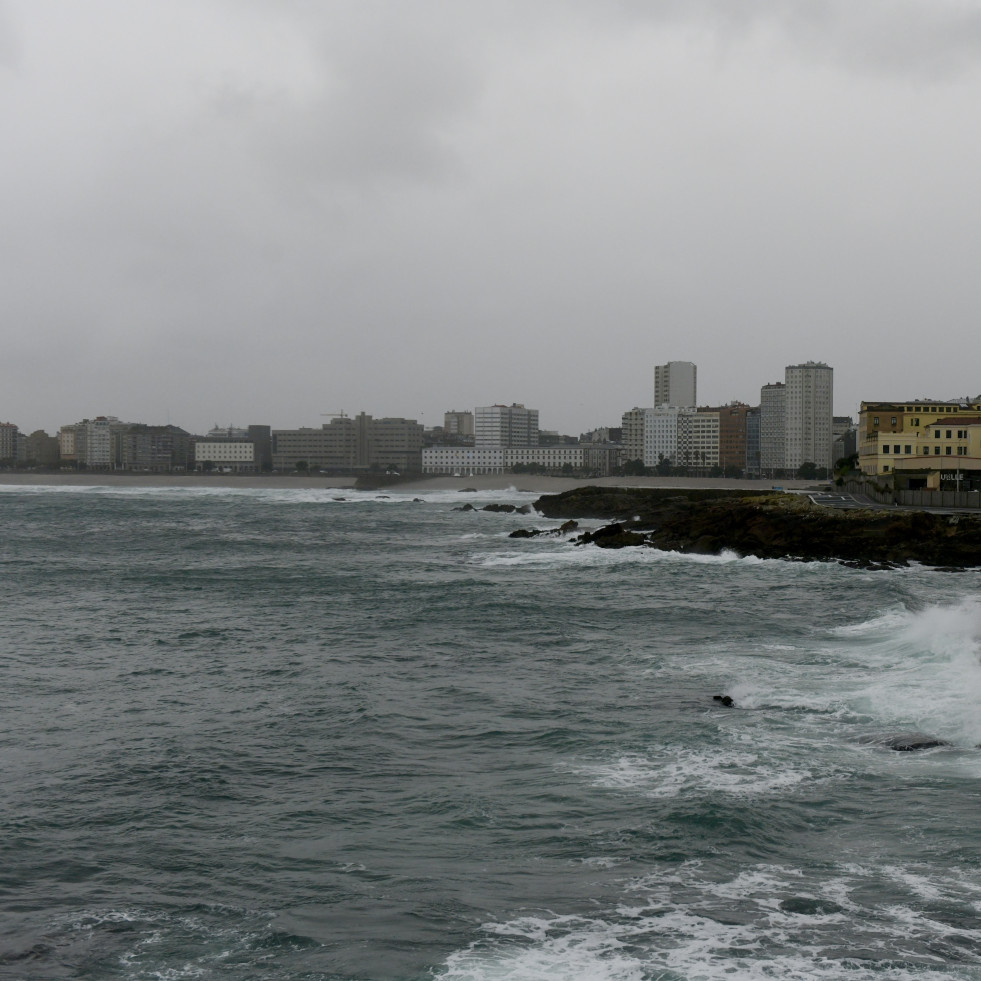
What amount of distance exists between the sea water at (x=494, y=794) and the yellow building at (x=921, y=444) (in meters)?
43.5

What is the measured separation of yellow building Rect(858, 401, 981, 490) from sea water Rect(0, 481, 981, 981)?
43.5 m

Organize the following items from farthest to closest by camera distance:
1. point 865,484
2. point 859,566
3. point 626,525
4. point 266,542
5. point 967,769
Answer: point 865,484
point 626,525
point 266,542
point 859,566
point 967,769

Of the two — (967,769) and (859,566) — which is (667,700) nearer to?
(967,769)

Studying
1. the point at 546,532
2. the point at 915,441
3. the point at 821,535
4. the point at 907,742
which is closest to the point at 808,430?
A: the point at 915,441

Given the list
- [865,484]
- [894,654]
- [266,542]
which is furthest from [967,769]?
[865,484]

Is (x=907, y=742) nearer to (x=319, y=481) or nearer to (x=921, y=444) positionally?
(x=921, y=444)

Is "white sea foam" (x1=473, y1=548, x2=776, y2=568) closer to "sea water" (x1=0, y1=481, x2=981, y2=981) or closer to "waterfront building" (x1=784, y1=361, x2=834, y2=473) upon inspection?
"sea water" (x1=0, y1=481, x2=981, y2=981)

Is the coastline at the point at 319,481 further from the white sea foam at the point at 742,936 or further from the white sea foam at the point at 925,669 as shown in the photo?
the white sea foam at the point at 742,936

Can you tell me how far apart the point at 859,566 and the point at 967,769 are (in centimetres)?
2499

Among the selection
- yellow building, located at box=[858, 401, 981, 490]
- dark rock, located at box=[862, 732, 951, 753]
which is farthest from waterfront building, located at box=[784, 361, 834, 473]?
dark rock, located at box=[862, 732, 951, 753]

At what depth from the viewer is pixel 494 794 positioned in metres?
12.6

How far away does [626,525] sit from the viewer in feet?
194

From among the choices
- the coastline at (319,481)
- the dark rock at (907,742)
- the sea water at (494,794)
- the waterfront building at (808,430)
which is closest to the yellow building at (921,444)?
the coastline at (319,481)

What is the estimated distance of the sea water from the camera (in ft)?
29.1
